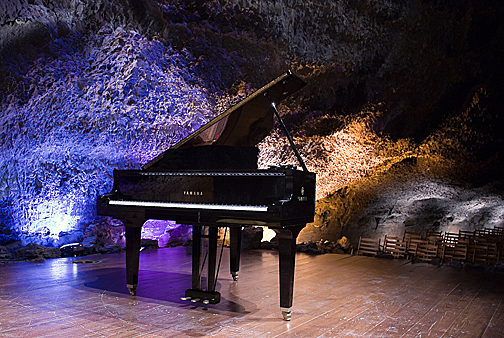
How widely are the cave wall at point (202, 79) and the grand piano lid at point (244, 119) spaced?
8.99 feet

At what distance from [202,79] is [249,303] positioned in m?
3.95

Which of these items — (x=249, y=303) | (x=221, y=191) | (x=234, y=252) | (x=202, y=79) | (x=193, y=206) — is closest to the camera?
(x=193, y=206)

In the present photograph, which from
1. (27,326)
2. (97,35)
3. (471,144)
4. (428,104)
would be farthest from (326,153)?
(27,326)

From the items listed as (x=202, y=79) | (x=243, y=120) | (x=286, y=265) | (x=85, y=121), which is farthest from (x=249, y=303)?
(x=85, y=121)

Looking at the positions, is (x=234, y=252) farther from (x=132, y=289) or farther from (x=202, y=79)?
(x=202, y=79)

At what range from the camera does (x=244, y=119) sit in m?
3.91

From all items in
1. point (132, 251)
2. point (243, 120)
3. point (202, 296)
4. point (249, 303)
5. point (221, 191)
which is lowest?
point (249, 303)

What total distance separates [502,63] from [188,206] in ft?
22.1

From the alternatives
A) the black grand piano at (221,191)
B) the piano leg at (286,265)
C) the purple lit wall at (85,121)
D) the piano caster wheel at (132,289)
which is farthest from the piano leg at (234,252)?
the purple lit wall at (85,121)

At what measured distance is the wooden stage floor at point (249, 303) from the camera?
307cm

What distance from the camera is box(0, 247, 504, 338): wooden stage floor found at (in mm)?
3074

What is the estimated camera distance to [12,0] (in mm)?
5363

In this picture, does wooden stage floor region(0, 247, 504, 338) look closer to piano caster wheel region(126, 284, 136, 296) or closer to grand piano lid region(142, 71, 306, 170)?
piano caster wheel region(126, 284, 136, 296)

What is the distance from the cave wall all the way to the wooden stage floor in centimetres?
205
